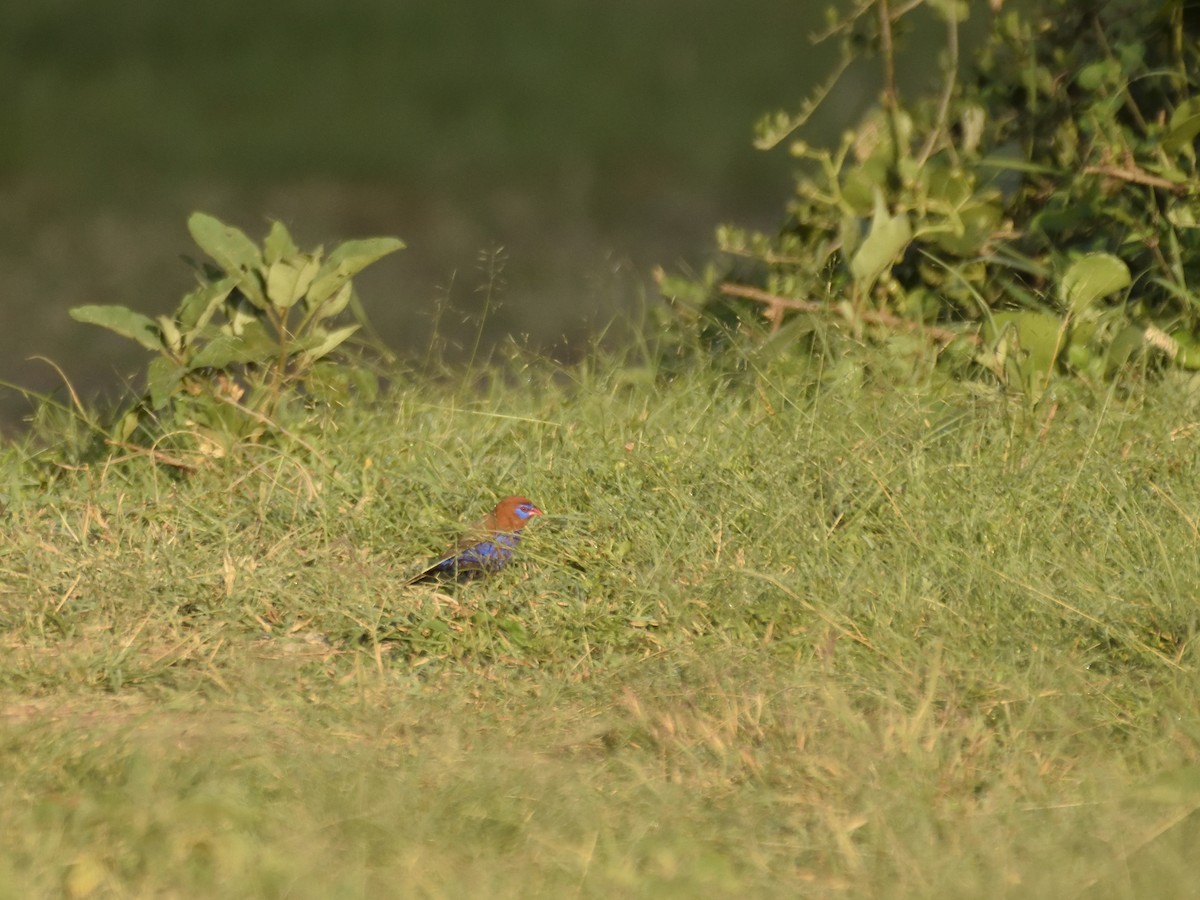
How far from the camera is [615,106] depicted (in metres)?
7.35

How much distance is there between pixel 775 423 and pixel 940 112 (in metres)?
1.17

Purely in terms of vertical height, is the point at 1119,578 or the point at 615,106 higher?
the point at 615,106

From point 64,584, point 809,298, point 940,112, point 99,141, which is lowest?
point 64,584

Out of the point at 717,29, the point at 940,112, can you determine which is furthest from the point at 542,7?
the point at 940,112

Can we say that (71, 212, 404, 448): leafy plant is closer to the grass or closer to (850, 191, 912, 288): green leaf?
the grass

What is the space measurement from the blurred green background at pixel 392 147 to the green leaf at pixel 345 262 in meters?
1.19

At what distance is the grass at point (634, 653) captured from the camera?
2352mm

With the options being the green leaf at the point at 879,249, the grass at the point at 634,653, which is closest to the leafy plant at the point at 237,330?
the grass at the point at 634,653

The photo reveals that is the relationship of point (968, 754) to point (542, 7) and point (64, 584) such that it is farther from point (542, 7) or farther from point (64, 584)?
point (542, 7)

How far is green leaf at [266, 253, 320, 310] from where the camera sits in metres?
3.71

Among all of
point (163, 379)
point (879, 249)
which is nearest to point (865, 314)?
point (879, 249)

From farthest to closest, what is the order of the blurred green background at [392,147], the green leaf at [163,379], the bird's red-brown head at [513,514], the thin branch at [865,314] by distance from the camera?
1. the blurred green background at [392,147]
2. the thin branch at [865,314]
3. the green leaf at [163,379]
4. the bird's red-brown head at [513,514]

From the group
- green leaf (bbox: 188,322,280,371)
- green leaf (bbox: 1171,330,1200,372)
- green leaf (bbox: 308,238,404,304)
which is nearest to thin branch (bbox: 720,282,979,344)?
green leaf (bbox: 1171,330,1200,372)

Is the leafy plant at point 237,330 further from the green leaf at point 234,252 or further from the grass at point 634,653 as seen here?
the grass at point 634,653
